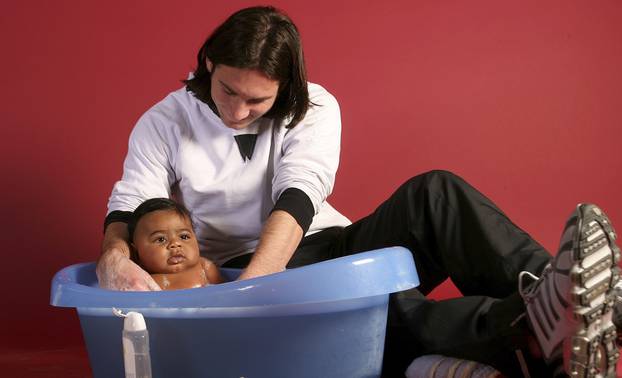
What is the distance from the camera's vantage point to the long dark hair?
5.93 ft

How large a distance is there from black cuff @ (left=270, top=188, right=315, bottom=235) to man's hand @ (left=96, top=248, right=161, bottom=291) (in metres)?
0.29

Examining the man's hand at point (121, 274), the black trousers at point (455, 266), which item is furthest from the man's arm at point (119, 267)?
the black trousers at point (455, 266)

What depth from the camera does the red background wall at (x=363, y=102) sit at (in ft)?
8.32

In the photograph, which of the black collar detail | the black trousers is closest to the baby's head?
the black collar detail

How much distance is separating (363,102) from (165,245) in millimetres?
1008

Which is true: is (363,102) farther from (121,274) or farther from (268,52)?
(121,274)

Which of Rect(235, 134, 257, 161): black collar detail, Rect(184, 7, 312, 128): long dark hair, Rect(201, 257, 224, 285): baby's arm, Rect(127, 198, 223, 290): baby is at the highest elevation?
Rect(184, 7, 312, 128): long dark hair

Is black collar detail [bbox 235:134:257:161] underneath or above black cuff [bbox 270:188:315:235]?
above

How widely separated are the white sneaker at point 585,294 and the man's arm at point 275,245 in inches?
21.2

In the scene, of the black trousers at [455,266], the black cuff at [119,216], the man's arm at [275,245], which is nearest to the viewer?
the black trousers at [455,266]

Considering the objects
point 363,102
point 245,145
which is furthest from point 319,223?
point 363,102

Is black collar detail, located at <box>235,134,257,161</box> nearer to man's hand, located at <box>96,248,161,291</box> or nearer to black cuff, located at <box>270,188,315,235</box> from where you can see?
black cuff, located at <box>270,188,315,235</box>

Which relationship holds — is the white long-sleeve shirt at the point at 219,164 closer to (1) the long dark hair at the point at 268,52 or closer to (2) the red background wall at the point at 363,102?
(1) the long dark hair at the point at 268,52

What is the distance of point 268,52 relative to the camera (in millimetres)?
1816
